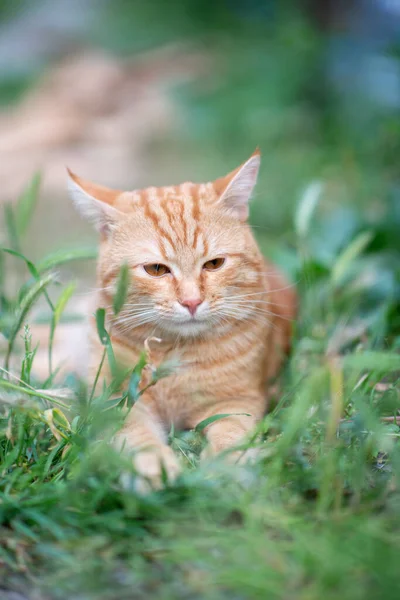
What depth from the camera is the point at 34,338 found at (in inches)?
135

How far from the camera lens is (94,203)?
Result: 7.71 feet

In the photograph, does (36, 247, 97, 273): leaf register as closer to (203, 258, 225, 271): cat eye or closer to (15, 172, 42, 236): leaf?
(15, 172, 42, 236): leaf

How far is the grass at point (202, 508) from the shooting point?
4.75ft

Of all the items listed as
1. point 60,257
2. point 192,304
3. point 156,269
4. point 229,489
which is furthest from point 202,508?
point 60,257

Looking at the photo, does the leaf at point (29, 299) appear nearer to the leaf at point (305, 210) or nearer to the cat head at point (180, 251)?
the cat head at point (180, 251)

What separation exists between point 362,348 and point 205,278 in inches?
29.4

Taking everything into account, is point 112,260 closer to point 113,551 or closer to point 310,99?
point 113,551

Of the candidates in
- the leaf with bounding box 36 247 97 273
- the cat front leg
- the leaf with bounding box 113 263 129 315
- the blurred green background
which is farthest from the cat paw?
the blurred green background

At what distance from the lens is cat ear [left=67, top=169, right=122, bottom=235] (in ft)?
7.68

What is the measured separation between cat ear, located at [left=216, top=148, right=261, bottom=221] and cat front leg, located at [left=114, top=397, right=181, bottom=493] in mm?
729

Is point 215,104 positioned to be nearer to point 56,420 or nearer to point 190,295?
point 190,295

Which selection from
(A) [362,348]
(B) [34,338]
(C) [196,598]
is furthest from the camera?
(B) [34,338]

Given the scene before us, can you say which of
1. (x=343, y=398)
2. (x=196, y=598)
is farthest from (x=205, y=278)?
(x=196, y=598)

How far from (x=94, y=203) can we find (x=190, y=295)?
473mm
